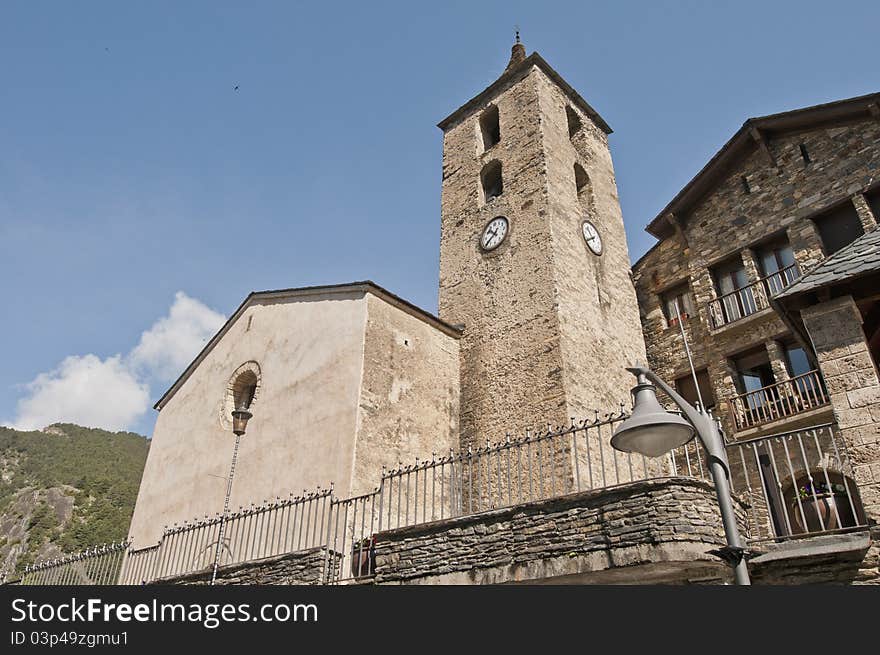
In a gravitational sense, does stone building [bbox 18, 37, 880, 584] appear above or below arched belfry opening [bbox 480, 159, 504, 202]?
below

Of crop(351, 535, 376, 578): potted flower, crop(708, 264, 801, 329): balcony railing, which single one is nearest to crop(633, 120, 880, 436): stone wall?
crop(708, 264, 801, 329): balcony railing

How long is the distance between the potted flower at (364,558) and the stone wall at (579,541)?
413 mm

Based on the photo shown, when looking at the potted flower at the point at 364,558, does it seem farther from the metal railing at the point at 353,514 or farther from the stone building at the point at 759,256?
the stone building at the point at 759,256

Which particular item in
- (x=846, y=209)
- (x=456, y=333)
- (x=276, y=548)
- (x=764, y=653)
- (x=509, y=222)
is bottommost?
(x=764, y=653)

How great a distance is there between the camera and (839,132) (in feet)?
46.0

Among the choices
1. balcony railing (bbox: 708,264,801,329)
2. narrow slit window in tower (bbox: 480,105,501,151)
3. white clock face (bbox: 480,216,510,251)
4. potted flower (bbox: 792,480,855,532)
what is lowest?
potted flower (bbox: 792,480,855,532)

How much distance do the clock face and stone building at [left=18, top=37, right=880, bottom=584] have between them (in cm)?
8

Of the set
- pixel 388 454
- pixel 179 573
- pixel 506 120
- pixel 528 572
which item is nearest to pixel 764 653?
pixel 528 572

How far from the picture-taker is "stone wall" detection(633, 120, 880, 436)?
534 inches

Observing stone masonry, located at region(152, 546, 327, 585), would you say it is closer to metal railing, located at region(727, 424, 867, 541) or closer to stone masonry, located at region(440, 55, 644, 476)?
stone masonry, located at region(440, 55, 644, 476)

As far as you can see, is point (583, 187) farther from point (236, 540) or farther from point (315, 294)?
point (236, 540)

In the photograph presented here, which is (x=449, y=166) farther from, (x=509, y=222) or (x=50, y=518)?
(x=50, y=518)

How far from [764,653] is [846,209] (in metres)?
11.7

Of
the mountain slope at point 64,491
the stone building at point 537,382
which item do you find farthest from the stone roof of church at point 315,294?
the mountain slope at point 64,491
